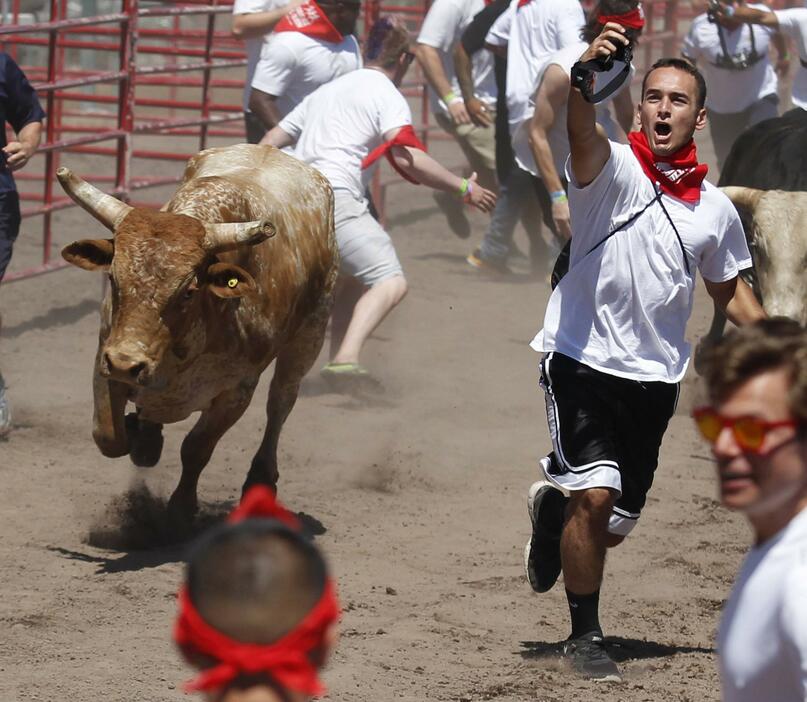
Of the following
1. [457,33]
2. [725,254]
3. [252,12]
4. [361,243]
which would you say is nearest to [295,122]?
[361,243]

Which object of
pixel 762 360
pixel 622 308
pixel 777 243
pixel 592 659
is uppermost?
pixel 762 360

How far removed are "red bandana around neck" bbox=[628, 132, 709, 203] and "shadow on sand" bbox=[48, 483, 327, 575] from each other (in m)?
2.53

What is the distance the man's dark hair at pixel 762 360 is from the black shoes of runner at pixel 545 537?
290cm

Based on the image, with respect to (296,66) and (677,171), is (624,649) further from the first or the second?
(296,66)

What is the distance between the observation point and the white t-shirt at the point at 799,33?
30.9ft

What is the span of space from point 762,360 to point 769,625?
0.40 m

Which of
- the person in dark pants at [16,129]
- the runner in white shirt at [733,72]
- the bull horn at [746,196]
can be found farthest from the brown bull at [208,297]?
the runner in white shirt at [733,72]

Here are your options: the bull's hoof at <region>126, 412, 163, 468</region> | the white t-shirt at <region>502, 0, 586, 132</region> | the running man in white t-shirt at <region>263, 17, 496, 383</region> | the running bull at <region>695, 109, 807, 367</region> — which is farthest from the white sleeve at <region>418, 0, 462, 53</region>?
the bull's hoof at <region>126, 412, 163, 468</region>

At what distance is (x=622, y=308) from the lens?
4.99 meters

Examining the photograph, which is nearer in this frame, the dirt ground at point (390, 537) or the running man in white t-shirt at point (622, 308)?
the running man in white t-shirt at point (622, 308)

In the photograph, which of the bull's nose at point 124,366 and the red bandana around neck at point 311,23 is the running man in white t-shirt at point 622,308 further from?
the red bandana around neck at point 311,23

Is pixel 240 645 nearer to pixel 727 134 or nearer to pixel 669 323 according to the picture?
pixel 669 323

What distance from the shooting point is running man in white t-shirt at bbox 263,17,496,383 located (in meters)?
8.91

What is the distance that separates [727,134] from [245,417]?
18.9 ft
